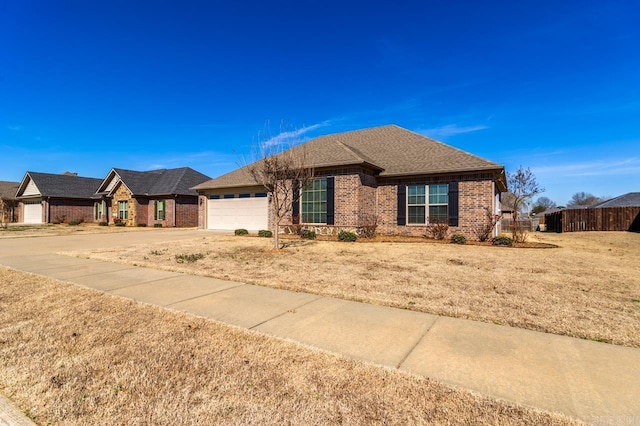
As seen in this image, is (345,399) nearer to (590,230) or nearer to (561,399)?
(561,399)

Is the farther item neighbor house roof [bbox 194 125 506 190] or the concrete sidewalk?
neighbor house roof [bbox 194 125 506 190]

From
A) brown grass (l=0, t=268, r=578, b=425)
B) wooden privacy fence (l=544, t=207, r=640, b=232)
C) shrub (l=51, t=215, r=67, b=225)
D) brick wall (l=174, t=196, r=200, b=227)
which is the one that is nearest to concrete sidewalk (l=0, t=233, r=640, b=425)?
brown grass (l=0, t=268, r=578, b=425)

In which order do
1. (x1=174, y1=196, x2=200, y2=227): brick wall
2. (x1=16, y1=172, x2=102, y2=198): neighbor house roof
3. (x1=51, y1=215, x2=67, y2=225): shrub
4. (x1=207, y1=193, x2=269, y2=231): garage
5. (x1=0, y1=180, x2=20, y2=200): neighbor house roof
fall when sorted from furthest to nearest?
(x1=0, y1=180, x2=20, y2=200): neighbor house roof < (x1=16, y1=172, x2=102, y2=198): neighbor house roof < (x1=51, y1=215, x2=67, y2=225): shrub < (x1=174, y1=196, x2=200, y2=227): brick wall < (x1=207, y1=193, x2=269, y2=231): garage

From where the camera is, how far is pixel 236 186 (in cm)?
2062

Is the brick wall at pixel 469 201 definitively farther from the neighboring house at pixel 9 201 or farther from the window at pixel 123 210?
the neighboring house at pixel 9 201

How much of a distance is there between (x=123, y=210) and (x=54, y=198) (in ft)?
29.6

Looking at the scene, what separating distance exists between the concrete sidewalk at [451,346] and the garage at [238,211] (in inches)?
554

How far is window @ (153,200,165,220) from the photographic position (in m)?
28.9

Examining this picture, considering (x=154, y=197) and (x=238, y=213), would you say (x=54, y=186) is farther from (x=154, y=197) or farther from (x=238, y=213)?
(x=238, y=213)

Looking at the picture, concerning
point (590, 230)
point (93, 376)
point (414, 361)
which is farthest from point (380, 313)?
point (590, 230)

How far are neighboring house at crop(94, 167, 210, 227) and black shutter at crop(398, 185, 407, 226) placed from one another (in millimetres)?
19810

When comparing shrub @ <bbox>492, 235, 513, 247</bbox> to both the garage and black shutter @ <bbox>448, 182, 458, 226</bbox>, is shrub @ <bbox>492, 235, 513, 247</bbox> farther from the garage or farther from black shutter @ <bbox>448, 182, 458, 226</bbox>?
the garage

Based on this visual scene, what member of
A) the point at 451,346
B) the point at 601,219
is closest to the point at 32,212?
the point at 451,346

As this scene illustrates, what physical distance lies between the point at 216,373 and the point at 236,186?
60.4 ft
